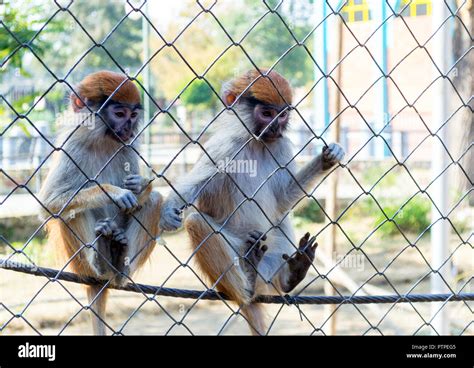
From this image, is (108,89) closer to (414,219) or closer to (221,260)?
(221,260)

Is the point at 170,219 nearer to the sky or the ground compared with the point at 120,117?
nearer to the ground

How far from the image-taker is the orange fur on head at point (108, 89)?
3996 mm

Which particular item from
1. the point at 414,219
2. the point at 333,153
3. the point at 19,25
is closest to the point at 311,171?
the point at 333,153

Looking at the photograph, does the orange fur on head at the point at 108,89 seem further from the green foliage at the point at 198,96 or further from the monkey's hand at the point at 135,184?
the green foliage at the point at 198,96

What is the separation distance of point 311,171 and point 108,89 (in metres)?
1.51

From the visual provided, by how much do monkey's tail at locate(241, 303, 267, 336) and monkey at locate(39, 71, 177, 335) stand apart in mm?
796

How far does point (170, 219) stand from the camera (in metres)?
3.80

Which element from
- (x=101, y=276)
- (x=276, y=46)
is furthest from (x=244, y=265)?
(x=276, y=46)

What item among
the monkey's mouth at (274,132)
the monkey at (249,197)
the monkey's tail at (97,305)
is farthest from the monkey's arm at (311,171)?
the monkey's tail at (97,305)

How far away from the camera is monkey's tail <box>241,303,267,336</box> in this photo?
171 inches

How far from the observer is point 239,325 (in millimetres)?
11719
